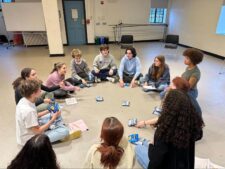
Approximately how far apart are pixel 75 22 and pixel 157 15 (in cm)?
428

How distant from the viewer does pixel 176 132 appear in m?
1.06

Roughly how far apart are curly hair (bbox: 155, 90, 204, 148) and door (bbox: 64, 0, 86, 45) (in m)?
7.69

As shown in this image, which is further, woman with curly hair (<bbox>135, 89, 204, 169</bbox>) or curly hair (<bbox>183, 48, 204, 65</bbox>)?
curly hair (<bbox>183, 48, 204, 65</bbox>)

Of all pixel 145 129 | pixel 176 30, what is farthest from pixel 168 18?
pixel 145 129

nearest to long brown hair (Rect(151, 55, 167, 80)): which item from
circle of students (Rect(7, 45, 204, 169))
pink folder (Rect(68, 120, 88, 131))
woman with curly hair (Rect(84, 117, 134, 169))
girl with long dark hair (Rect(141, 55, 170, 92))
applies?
girl with long dark hair (Rect(141, 55, 170, 92))

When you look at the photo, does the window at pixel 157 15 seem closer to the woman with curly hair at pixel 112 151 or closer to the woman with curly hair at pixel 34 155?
the woman with curly hair at pixel 112 151

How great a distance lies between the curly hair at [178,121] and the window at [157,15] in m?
8.71

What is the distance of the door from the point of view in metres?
7.66

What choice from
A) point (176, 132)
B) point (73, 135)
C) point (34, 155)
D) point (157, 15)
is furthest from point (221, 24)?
point (34, 155)

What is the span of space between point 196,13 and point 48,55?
6144 mm

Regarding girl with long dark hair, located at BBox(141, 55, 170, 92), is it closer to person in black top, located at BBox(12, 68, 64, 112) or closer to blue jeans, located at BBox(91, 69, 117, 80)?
blue jeans, located at BBox(91, 69, 117, 80)

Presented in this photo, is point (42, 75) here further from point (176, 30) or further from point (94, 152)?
point (176, 30)

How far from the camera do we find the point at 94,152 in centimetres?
119

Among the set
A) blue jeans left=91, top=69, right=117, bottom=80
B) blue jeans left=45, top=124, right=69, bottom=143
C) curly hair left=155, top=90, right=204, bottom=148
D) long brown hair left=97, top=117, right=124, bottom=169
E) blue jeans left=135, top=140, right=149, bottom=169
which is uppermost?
curly hair left=155, top=90, right=204, bottom=148
